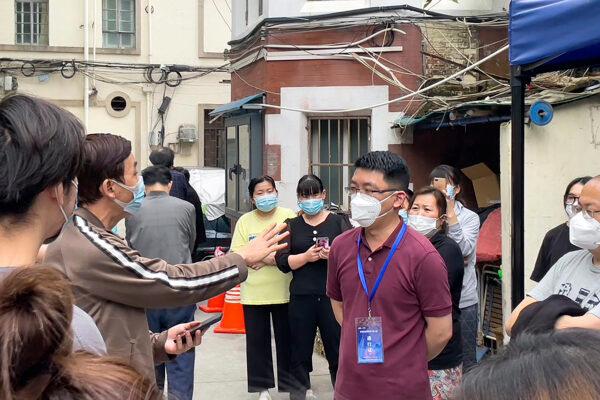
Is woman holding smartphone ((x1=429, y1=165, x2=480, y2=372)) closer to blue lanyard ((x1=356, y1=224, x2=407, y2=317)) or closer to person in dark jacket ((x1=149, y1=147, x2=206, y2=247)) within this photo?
blue lanyard ((x1=356, y1=224, x2=407, y2=317))

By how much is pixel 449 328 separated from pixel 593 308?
860mm

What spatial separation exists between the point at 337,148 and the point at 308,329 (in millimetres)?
3984

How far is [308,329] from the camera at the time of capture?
621 centimetres

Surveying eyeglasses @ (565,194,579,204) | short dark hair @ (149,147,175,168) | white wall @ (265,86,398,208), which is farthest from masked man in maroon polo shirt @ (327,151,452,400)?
white wall @ (265,86,398,208)

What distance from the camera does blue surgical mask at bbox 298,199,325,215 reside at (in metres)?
6.12

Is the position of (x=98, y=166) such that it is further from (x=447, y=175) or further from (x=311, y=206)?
(x=447, y=175)

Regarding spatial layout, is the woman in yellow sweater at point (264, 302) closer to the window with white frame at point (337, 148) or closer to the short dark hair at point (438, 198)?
the short dark hair at point (438, 198)

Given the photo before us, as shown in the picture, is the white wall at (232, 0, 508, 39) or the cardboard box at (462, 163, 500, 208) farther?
the white wall at (232, 0, 508, 39)

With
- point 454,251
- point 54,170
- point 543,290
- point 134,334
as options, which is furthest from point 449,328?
point 54,170

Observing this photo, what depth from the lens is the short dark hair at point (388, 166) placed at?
3998 millimetres

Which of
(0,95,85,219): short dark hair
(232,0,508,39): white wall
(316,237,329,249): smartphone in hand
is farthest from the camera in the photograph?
(232,0,508,39): white wall

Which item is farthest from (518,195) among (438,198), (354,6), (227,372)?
(354,6)

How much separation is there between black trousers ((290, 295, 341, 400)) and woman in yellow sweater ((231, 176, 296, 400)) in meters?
0.17

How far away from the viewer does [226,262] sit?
301cm
